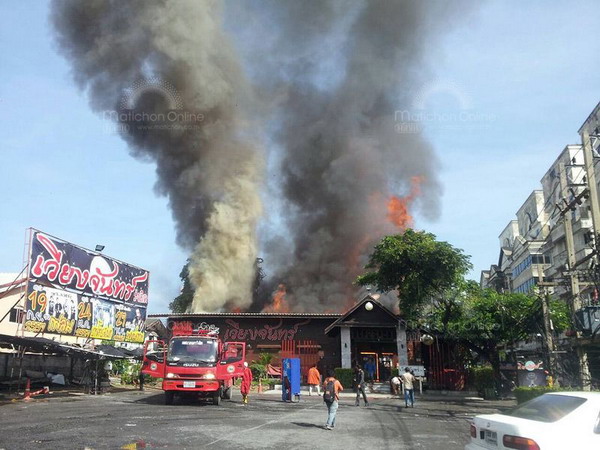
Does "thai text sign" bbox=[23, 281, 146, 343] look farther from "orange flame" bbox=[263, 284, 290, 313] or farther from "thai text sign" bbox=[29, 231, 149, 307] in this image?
"orange flame" bbox=[263, 284, 290, 313]

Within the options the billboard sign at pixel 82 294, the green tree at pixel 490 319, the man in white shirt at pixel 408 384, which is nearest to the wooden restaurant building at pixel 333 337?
the green tree at pixel 490 319

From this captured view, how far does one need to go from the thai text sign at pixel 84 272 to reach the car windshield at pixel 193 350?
761cm

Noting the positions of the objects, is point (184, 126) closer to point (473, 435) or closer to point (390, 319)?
point (390, 319)

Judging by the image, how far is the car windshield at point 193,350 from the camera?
1723cm

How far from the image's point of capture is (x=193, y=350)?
1748 centimetres

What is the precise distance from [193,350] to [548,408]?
1310 centimetres

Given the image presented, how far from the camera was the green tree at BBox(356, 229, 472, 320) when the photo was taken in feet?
87.4

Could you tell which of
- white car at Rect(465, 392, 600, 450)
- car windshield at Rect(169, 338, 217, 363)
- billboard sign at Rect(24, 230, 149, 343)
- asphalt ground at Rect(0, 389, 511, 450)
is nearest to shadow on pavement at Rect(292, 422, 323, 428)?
asphalt ground at Rect(0, 389, 511, 450)

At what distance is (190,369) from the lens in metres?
16.9

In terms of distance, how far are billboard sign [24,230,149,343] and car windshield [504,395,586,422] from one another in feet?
62.7

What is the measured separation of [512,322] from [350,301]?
20200 millimetres

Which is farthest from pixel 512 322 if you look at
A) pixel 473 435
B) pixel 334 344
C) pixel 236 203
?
pixel 236 203

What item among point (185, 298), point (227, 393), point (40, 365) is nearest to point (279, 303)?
point (185, 298)

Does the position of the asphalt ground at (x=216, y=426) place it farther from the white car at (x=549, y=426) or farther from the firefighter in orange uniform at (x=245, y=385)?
the white car at (x=549, y=426)
